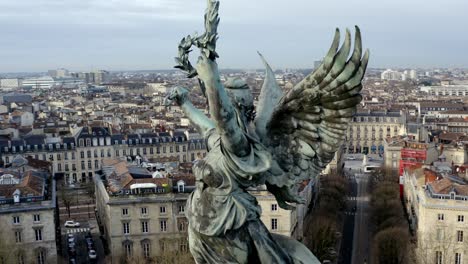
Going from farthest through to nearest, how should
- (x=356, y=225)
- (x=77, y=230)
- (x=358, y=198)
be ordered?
(x=358, y=198) < (x=356, y=225) < (x=77, y=230)

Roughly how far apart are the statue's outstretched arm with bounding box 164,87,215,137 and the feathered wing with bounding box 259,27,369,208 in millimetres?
648

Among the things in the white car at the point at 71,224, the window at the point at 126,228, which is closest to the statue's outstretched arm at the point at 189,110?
the window at the point at 126,228

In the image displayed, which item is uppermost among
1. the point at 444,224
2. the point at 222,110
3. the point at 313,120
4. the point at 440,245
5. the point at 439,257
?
the point at 222,110

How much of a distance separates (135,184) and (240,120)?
30.2 metres

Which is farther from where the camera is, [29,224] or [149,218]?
[149,218]

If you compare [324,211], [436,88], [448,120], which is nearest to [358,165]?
[448,120]

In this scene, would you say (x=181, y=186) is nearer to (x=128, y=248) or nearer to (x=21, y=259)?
(x=128, y=248)

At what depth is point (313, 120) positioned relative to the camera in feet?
18.5

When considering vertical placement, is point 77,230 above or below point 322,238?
below

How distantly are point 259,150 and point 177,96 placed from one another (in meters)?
1.08

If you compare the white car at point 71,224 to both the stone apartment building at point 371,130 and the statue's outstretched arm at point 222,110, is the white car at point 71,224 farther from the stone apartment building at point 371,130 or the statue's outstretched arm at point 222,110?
the stone apartment building at point 371,130

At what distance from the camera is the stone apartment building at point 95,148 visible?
207 ft

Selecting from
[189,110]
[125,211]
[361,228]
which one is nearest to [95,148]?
[125,211]

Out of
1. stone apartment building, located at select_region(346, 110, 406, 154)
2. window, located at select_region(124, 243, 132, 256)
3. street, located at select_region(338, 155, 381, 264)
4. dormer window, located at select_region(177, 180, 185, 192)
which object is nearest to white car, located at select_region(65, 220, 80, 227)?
window, located at select_region(124, 243, 132, 256)
